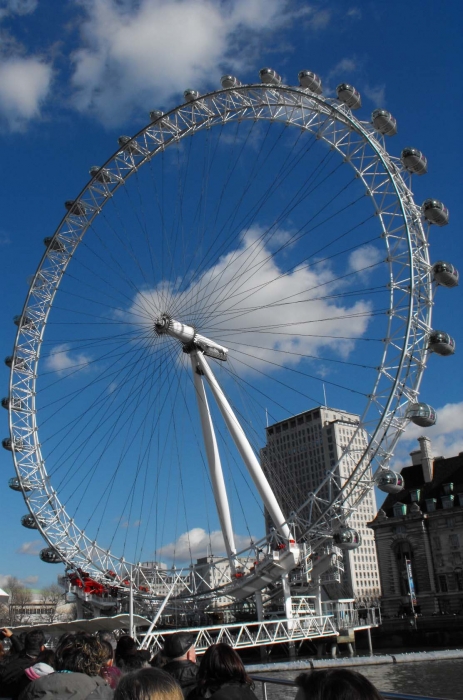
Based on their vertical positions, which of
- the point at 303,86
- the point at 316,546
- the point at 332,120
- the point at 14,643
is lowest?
the point at 14,643

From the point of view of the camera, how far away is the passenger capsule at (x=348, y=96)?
130 ft

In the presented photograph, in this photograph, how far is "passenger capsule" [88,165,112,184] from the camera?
163 feet

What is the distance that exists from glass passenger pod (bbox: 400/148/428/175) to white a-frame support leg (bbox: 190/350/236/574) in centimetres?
1726

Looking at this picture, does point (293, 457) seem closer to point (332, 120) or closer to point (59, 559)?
point (59, 559)

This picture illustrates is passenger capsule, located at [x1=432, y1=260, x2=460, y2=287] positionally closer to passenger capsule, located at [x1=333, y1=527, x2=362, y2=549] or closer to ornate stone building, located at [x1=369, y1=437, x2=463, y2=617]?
passenger capsule, located at [x1=333, y1=527, x2=362, y2=549]

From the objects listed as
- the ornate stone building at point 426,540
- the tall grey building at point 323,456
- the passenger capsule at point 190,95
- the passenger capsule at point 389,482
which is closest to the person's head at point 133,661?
the passenger capsule at point 389,482

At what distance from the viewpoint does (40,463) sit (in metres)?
52.0

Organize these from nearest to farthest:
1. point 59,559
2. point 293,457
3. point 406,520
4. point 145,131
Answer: point 145,131, point 59,559, point 406,520, point 293,457

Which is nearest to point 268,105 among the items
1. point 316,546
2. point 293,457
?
point 316,546

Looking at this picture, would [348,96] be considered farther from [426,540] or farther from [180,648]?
[426,540]

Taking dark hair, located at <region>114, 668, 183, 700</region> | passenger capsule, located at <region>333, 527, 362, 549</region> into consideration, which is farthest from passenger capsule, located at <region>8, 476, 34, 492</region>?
dark hair, located at <region>114, 668, 183, 700</region>

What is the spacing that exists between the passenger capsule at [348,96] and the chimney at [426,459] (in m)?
56.9

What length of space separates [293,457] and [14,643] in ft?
538

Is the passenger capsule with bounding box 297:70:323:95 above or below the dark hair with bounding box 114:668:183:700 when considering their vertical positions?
above
